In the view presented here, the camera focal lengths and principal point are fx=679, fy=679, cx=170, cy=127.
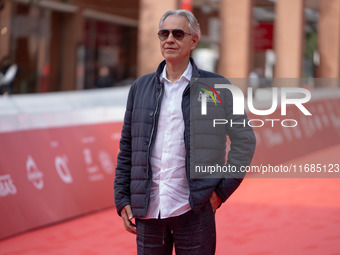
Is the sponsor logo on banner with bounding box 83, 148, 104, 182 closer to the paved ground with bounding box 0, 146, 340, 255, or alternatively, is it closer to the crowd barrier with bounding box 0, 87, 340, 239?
the crowd barrier with bounding box 0, 87, 340, 239

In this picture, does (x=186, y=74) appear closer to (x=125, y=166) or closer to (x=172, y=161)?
(x=172, y=161)

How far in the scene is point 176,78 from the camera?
11.3 ft

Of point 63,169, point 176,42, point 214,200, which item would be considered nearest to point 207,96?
point 176,42

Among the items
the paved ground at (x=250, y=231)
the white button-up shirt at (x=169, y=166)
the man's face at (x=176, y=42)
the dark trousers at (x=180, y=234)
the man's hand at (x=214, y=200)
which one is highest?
the man's face at (x=176, y=42)

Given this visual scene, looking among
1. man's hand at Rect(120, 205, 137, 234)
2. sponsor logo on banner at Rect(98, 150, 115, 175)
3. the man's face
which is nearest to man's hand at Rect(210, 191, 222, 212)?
man's hand at Rect(120, 205, 137, 234)

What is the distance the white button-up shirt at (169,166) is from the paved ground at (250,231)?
3.07 m

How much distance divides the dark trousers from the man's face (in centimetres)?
76

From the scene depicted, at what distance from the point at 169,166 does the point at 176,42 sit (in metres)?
0.61

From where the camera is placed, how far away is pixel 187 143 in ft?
10.8

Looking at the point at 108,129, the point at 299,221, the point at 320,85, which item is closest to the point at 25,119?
the point at 108,129

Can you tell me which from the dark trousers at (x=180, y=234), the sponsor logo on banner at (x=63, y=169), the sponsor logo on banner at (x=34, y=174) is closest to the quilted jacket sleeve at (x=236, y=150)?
the dark trousers at (x=180, y=234)

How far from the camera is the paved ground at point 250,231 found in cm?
646

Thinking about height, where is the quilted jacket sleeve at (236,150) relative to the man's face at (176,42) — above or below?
below

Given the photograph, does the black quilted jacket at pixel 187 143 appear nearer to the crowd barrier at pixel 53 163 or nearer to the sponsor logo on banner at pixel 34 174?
the crowd barrier at pixel 53 163
